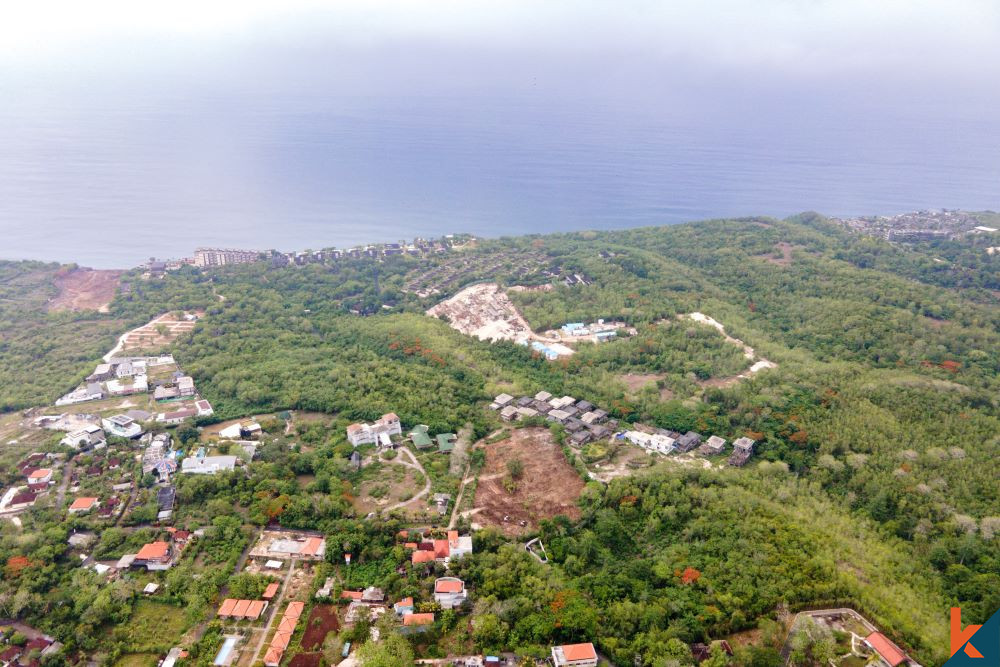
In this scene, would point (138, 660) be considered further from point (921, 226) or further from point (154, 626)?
point (921, 226)

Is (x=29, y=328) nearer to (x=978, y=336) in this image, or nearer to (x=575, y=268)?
(x=575, y=268)

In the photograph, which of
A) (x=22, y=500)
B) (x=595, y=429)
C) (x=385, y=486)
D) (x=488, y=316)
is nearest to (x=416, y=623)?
(x=385, y=486)

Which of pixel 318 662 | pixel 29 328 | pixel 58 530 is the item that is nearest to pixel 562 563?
pixel 318 662

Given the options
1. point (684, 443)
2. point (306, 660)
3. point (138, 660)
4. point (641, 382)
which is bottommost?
point (138, 660)

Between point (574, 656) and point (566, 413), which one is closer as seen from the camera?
point (574, 656)

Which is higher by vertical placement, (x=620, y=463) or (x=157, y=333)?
(x=157, y=333)

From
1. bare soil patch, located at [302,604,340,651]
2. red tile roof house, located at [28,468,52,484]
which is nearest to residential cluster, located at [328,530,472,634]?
bare soil patch, located at [302,604,340,651]

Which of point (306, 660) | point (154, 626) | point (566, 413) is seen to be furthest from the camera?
point (566, 413)

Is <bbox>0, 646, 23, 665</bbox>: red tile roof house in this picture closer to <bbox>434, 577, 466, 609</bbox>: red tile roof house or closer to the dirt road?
the dirt road
